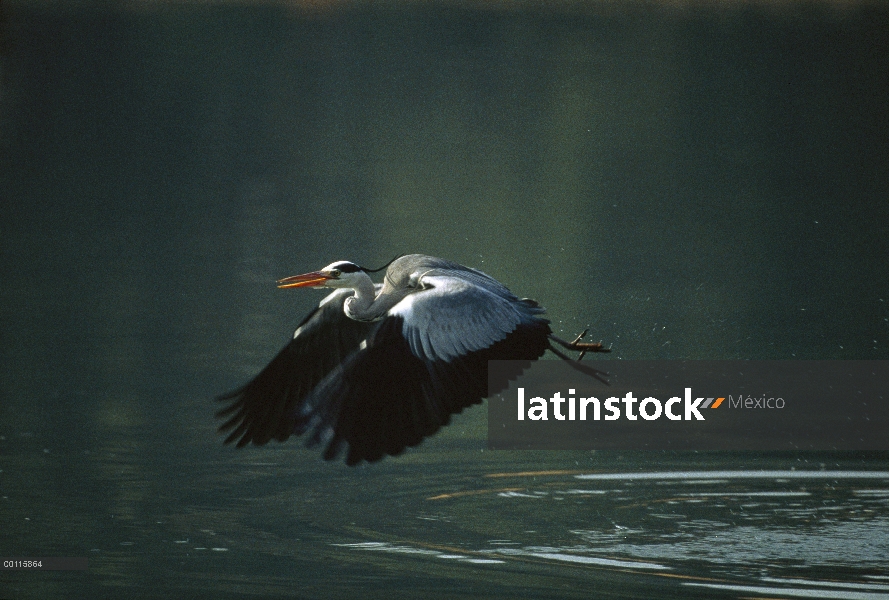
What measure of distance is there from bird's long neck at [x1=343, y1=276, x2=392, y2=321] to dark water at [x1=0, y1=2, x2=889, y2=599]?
88cm

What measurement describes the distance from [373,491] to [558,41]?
19663 millimetres

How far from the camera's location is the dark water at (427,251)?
627cm

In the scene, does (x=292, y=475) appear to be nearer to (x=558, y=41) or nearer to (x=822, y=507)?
(x=822, y=507)

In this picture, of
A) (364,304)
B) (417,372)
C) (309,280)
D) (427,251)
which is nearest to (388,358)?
(417,372)

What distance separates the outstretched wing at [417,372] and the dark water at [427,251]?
44 cm

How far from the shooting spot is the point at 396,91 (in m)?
24.4

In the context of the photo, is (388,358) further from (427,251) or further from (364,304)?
(427,251)

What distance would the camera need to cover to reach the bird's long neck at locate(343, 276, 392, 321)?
680 centimetres

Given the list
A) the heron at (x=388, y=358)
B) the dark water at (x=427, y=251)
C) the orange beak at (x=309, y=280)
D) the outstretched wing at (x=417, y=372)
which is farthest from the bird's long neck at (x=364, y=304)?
the dark water at (x=427, y=251)

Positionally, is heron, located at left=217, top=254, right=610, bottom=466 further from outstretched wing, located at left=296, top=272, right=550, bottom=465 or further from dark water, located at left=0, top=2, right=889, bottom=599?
dark water, located at left=0, top=2, right=889, bottom=599

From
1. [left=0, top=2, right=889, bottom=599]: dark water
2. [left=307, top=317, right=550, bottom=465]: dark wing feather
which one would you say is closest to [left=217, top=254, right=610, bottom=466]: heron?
[left=307, top=317, right=550, bottom=465]: dark wing feather

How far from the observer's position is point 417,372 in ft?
20.4

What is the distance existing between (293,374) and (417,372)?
0.88 meters

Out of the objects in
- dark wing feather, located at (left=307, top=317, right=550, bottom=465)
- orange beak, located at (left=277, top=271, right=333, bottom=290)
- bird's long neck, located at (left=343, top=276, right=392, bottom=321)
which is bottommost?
dark wing feather, located at (left=307, top=317, right=550, bottom=465)
